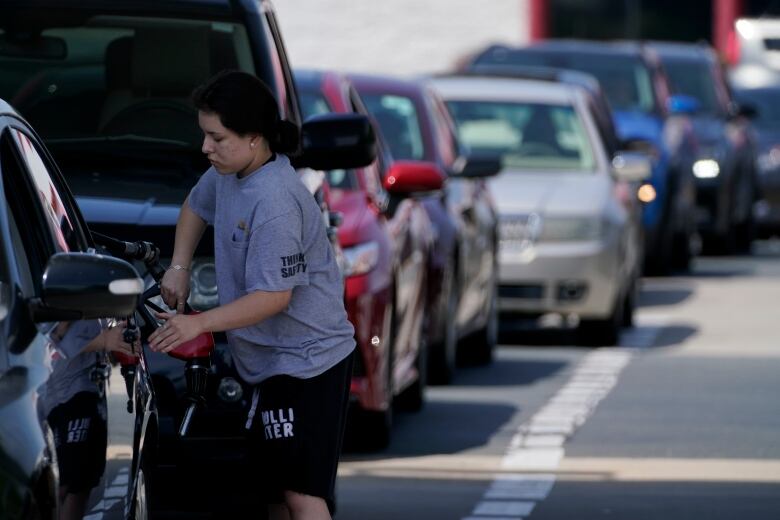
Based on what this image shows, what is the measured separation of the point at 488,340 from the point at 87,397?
9701mm

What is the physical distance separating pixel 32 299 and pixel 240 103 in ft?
4.55

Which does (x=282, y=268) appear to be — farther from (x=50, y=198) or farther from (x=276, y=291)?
(x=50, y=198)

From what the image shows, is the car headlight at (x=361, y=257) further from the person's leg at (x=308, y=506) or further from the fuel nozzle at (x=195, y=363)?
the person's leg at (x=308, y=506)

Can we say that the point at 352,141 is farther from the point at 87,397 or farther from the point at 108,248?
the point at 87,397

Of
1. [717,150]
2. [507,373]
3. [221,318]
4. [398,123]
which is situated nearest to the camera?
[221,318]

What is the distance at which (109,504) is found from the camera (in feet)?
17.0

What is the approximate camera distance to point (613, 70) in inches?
893

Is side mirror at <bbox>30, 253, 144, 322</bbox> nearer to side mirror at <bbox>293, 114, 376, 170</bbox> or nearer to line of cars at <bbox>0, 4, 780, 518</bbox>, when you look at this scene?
line of cars at <bbox>0, 4, 780, 518</bbox>

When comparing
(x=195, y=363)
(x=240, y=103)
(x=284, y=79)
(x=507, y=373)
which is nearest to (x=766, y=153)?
(x=507, y=373)

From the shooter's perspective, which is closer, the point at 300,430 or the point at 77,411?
the point at 77,411

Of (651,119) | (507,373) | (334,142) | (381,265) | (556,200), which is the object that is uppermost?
(334,142)

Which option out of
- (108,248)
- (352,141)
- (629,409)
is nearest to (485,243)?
(629,409)

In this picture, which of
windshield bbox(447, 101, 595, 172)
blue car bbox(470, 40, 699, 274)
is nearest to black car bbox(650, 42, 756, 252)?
blue car bbox(470, 40, 699, 274)

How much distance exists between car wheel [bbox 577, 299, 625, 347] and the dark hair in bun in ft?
32.7
